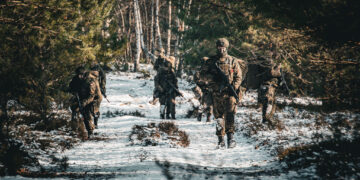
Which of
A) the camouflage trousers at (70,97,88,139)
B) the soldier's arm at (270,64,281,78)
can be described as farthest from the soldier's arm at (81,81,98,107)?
the soldier's arm at (270,64,281,78)

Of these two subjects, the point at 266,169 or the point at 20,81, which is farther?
the point at 20,81

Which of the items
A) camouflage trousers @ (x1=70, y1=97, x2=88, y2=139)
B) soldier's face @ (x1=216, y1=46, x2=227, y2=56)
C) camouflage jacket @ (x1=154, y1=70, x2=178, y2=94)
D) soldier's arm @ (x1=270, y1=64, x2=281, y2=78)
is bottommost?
camouflage trousers @ (x1=70, y1=97, x2=88, y2=139)

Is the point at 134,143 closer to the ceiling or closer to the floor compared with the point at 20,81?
closer to the floor

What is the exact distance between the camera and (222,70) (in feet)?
22.0

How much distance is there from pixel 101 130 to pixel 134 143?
2.54m

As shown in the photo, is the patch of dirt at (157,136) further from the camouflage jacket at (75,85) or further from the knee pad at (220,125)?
the camouflage jacket at (75,85)

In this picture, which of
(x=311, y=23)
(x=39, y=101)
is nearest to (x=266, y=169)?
(x=311, y=23)

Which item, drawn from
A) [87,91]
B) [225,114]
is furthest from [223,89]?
[87,91]

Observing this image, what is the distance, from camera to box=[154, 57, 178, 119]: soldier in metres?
11.4

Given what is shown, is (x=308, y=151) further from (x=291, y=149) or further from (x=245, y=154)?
(x=245, y=154)

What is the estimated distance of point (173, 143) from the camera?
660 centimetres

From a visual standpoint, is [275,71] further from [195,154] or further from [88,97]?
[88,97]

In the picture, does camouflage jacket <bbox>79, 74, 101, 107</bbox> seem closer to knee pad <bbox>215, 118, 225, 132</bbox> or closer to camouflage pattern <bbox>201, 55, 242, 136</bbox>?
camouflage pattern <bbox>201, 55, 242, 136</bbox>

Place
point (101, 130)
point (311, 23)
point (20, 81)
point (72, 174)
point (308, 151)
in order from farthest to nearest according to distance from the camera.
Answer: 1. point (101, 130)
2. point (20, 81)
3. point (308, 151)
4. point (72, 174)
5. point (311, 23)
